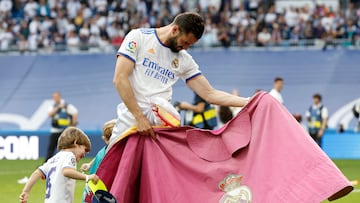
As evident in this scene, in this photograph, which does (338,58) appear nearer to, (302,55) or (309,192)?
(302,55)

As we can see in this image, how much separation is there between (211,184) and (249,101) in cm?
82

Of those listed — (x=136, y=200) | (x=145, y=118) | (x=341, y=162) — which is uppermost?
(x=145, y=118)

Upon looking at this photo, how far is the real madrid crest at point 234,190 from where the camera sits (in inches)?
337

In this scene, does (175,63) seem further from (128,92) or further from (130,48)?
(128,92)

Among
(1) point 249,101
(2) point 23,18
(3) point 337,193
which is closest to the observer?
(3) point 337,193

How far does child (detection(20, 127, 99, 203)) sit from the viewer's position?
30.7 feet

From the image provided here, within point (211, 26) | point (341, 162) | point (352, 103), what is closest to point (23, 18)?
point (211, 26)

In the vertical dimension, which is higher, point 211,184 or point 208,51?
point 211,184

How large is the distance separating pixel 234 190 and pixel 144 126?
972mm

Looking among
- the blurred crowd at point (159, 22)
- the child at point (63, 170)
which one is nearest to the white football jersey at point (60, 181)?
the child at point (63, 170)

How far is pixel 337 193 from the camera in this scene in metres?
8.34

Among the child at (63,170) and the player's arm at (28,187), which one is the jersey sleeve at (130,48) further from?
the player's arm at (28,187)

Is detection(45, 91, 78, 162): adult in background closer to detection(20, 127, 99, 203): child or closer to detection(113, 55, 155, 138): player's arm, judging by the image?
detection(20, 127, 99, 203): child

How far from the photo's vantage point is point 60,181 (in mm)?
9414
